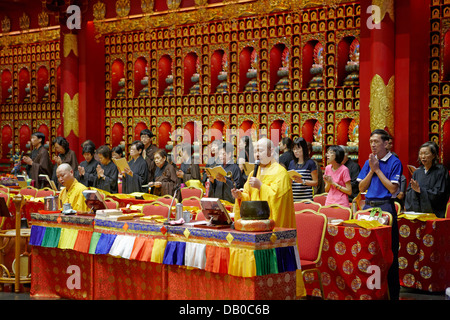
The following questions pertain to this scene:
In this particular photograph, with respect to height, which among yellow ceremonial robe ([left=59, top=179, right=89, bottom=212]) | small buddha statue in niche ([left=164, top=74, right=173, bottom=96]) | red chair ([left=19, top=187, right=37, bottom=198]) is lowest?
red chair ([left=19, top=187, right=37, bottom=198])

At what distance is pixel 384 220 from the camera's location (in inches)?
192

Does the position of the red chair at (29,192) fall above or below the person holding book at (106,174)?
below

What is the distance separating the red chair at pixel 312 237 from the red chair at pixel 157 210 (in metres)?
1.22

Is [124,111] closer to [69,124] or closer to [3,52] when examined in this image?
[69,124]

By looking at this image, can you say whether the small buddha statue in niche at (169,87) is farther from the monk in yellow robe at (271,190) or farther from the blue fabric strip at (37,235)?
the monk in yellow robe at (271,190)

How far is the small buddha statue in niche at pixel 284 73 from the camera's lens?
1027cm

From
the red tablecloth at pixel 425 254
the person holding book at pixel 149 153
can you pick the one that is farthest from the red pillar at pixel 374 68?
the red tablecloth at pixel 425 254

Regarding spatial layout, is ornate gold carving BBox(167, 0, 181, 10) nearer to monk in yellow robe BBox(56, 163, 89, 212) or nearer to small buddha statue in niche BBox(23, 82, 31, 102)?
small buddha statue in niche BBox(23, 82, 31, 102)

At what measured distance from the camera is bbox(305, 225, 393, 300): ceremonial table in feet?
15.6

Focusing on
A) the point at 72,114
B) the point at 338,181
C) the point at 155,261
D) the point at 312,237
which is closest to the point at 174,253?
the point at 155,261

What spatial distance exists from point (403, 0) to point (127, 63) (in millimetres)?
5640

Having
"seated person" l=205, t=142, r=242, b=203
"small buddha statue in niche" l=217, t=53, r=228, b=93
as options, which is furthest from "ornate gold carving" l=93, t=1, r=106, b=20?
"seated person" l=205, t=142, r=242, b=203

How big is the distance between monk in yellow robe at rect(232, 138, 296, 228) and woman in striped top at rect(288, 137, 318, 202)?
6.93ft

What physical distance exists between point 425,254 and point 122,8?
8.23 meters
